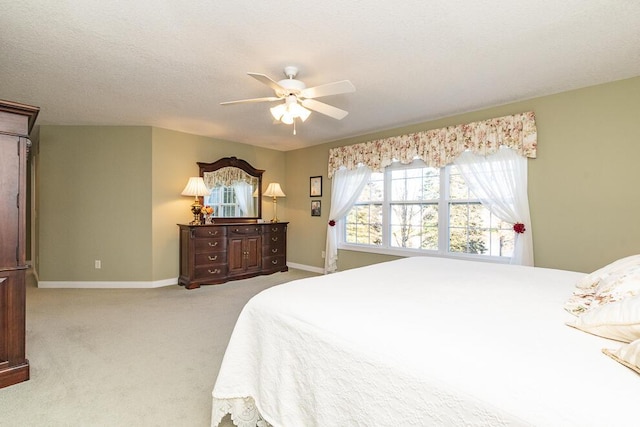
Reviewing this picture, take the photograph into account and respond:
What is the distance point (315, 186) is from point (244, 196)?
4.33 ft

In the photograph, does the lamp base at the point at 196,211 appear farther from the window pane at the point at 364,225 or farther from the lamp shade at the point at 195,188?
the window pane at the point at 364,225

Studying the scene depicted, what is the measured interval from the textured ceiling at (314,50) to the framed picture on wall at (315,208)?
234 centimetres

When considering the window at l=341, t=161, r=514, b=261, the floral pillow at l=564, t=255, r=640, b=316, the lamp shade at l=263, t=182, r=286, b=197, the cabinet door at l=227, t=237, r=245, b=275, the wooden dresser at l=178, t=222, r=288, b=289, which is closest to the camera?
the floral pillow at l=564, t=255, r=640, b=316

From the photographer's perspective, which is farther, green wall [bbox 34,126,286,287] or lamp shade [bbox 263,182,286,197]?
lamp shade [bbox 263,182,286,197]

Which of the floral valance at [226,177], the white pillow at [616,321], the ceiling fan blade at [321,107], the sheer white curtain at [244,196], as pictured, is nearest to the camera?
the white pillow at [616,321]

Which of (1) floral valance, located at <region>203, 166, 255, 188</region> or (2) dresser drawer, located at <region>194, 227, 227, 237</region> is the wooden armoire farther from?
(1) floral valance, located at <region>203, 166, 255, 188</region>

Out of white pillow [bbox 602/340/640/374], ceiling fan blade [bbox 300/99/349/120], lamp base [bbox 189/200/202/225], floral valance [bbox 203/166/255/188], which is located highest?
ceiling fan blade [bbox 300/99/349/120]

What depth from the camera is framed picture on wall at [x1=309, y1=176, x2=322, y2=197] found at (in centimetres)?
568

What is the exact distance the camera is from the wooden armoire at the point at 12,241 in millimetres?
2050

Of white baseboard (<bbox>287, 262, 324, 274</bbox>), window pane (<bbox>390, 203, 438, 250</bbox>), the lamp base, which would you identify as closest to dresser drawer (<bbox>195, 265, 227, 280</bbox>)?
the lamp base

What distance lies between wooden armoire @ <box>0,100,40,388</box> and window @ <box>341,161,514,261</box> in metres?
4.03

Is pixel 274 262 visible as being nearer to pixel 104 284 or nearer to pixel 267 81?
pixel 104 284

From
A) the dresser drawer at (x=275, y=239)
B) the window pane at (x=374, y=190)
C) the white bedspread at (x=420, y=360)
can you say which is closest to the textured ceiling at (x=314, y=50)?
the window pane at (x=374, y=190)

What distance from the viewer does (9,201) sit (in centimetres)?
210
